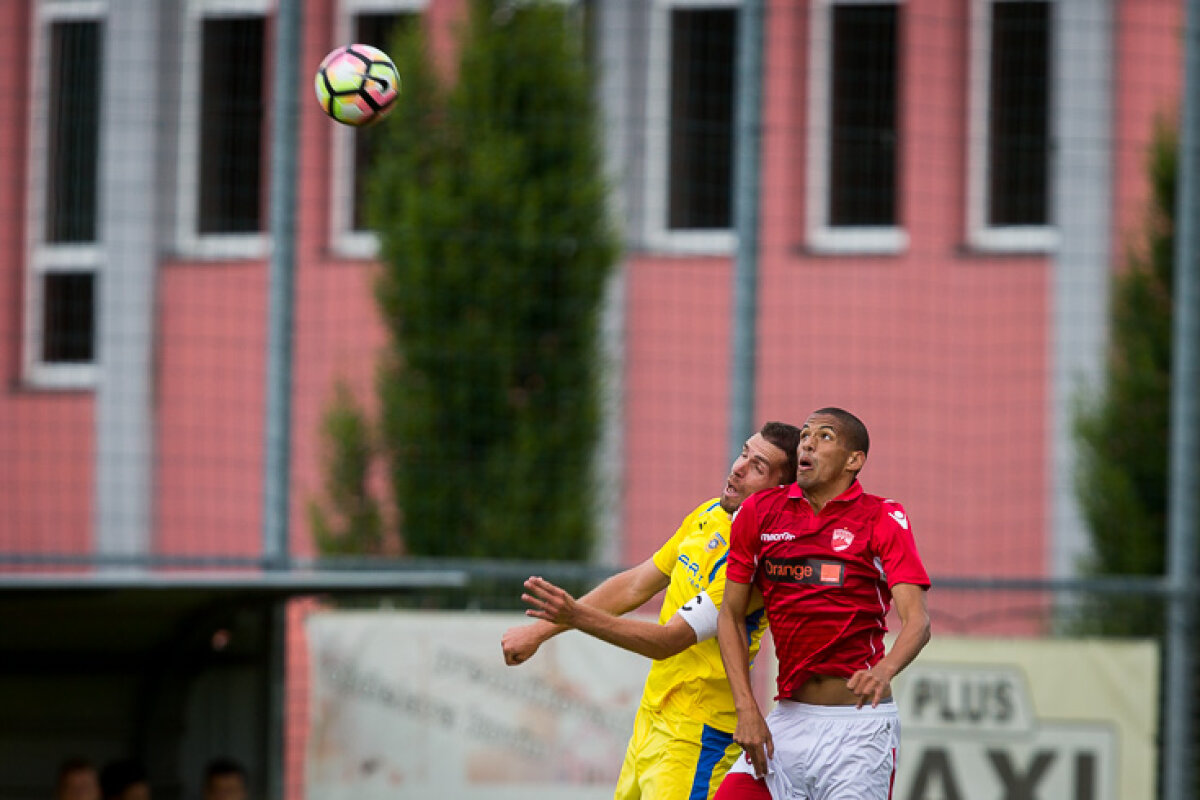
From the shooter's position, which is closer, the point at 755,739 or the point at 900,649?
the point at 900,649

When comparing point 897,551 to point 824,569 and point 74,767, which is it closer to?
point 824,569

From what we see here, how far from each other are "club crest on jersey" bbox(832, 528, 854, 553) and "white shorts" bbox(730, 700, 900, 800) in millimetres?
563

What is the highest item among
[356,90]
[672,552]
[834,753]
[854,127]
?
[854,127]

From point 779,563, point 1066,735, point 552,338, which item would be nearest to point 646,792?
point 779,563

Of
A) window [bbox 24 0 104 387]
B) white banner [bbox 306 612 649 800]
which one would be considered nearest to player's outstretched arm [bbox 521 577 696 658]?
white banner [bbox 306 612 649 800]

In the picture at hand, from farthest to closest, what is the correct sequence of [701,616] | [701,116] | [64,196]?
[64,196] < [701,116] < [701,616]

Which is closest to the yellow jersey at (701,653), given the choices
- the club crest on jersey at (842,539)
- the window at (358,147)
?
the club crest on jersey at (842,539)

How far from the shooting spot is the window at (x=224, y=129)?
1330cm

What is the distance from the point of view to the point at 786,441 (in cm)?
639

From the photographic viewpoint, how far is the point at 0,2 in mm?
13469

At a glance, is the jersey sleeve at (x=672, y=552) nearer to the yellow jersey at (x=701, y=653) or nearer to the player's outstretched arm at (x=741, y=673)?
the yellow jersey at (x=701, y=653)

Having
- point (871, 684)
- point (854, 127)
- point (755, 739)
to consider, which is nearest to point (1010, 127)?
point (854, 127)

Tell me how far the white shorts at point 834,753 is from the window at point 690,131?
778 centimetres

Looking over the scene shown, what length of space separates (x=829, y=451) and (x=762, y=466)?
52 centimetres
